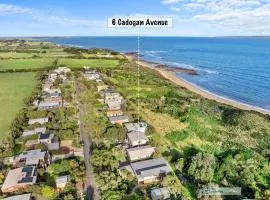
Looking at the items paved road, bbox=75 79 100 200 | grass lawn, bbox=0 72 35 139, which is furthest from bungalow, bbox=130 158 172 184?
grass lawn, bbox=0 72 35 139

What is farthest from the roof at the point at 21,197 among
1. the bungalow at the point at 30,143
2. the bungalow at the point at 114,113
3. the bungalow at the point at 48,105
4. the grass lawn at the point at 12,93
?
the bungalow at the point at 48,105

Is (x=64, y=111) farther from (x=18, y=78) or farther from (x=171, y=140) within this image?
(x=18, y=78)

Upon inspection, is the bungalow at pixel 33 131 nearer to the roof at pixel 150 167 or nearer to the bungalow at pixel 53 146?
the bungalow at pixel 53 146

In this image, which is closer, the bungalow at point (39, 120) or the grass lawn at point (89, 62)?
the bungalow at point (39, 120)

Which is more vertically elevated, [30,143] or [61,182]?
[30,143]

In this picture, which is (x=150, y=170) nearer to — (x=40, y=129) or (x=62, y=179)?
(x=62, y=179)

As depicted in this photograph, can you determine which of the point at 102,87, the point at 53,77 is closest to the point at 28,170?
the point at 102,87

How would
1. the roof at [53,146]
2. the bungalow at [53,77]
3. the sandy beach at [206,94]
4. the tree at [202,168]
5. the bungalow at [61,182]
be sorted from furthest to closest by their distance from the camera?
the bungalow at [53,77]
the sandy beach at [206,94]
the roof at [53,146]
the tree at [202,168]
the bungalow at [61,182]
